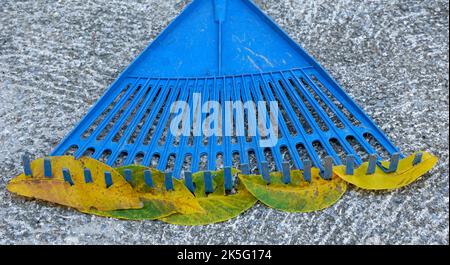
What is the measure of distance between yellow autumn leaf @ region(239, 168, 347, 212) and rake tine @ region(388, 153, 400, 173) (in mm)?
100

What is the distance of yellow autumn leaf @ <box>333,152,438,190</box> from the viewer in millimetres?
1566

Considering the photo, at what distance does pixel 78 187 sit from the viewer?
Answer: 1.59 meters

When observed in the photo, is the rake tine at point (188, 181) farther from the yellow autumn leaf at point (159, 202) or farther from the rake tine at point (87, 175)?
the rake tine at point (87, 175)

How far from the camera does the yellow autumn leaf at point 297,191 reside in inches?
61.1

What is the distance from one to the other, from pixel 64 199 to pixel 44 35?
0.66 m

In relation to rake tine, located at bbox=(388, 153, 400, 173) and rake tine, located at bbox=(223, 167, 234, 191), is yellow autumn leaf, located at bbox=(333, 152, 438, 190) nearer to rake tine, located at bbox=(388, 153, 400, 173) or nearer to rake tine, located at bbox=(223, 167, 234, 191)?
rake tine, located at bbox=(388, 153, 400, 173)

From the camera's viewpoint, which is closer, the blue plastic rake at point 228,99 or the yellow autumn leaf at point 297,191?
the yellow autumn leaf at point 297,191

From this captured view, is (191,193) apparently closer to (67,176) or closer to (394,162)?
(67,176)

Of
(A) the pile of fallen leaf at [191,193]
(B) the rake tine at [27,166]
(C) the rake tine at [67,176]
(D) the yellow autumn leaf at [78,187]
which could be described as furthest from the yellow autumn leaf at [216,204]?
(B) the rake tine at [27,166]

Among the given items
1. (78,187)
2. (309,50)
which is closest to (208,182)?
(78,187)

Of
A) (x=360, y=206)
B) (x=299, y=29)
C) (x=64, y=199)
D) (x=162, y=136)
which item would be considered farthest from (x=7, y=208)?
(x=299, y=29)

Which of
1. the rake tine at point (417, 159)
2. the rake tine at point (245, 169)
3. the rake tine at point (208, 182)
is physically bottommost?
the rake tine at point (208, 182)

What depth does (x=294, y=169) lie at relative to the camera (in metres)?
1.63
